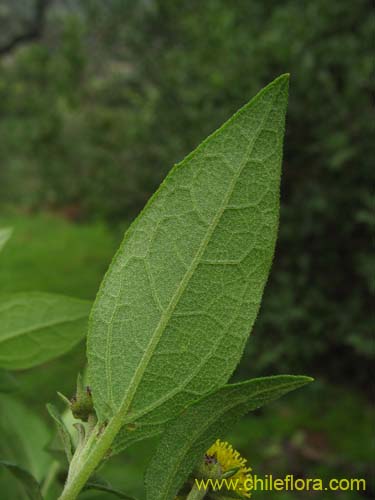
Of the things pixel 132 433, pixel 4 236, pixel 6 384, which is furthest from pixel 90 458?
pixel 4 236

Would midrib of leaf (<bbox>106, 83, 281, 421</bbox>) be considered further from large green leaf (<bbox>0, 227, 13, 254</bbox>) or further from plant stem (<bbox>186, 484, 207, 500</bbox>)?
large green leaf (<bbox>0, 227, 13, 254</bbox>)

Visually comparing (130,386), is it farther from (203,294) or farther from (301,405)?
(301,405)

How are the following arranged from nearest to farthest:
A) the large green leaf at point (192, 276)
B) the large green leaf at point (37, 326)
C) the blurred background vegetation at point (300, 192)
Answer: the large green leaf at point (192, 276)
the large green leaf at point (37, 326)
the blurred background vegetation at point (300, 192)

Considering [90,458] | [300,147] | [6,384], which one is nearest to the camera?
[90,458]

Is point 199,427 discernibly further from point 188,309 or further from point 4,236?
point 4,236

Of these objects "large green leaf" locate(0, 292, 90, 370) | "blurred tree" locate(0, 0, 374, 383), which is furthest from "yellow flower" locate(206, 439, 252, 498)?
"blurred tree" locate(0, 0, 374, 383)

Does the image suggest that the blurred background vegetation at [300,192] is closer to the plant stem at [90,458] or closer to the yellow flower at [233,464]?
the yellow flower at [233,464]

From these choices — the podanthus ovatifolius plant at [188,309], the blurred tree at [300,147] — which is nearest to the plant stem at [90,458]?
the podanthus ovatifolius plant at [188,309]
